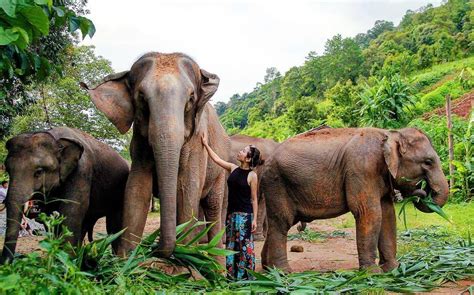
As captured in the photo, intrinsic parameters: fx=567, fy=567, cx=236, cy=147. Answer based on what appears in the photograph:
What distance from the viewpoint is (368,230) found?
6.61 metres

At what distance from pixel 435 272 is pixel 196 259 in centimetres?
285

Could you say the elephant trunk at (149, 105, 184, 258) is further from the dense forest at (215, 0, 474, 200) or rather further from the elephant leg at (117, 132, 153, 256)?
the dense forest at (215, 0, 474, 200)

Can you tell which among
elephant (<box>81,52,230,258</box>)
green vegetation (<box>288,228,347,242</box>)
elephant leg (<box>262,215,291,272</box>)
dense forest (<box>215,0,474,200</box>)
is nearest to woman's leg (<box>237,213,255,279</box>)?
elephant (<box>81,52,230,258</box>)

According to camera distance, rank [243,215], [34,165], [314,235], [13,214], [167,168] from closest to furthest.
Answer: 1. [167,168]
2. [13,214]
3. [34,165]
4. [243,215]
5. [314,235]

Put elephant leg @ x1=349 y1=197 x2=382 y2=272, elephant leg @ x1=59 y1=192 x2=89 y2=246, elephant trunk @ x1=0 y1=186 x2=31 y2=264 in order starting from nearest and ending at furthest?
elephant trunk @ x1=0 y1=186 x2=31 y2=264 < elephant leg @ x1=59 y1=192 x2=89 y2=246 < elephant leg @ x1=349 y1=197 x2=382 y2=272

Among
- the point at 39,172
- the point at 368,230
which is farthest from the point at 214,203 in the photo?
the point at 39,172

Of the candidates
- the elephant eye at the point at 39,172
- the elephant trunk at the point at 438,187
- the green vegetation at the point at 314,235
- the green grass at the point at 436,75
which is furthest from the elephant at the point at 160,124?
the green grass at the point at 436,75

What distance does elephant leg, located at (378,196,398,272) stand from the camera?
691 cm

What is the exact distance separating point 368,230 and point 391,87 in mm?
11721

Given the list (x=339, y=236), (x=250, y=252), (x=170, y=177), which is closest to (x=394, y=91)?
(x=339, y=236)

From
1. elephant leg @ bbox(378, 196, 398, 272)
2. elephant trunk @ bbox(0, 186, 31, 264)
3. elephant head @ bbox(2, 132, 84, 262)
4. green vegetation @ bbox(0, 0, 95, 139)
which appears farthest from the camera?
elephant leg @ bbox(378, 196, 398, 272)

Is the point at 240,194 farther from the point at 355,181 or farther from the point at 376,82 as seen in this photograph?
the point at 376,82

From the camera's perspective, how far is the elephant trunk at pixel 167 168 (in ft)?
15.2

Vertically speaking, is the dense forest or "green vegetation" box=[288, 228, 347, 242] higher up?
the dense forest
